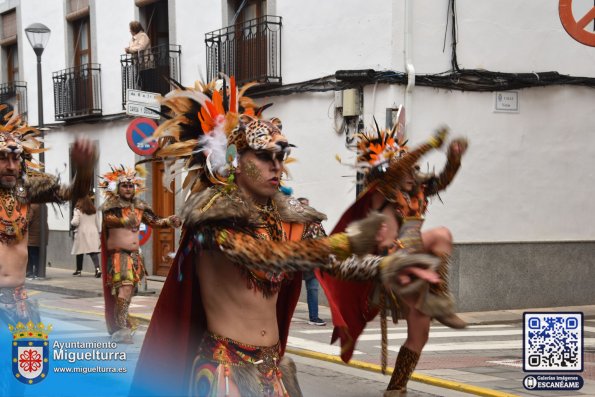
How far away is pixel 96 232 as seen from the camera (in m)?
19.6

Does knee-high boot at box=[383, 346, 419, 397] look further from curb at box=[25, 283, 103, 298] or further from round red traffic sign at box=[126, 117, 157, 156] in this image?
curb at box=[25, 283, 103, 298]

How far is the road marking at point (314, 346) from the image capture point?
1028 cm

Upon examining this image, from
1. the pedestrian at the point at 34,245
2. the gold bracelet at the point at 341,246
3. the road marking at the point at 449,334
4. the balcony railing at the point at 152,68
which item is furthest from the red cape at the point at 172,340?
the balcony railing at the point at 152,68

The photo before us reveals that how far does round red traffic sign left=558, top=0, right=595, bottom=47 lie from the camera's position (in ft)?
37.4

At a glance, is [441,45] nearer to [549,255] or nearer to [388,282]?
[549,255]

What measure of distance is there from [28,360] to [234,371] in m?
3.05

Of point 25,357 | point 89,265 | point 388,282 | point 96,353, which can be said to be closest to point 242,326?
point 388,282

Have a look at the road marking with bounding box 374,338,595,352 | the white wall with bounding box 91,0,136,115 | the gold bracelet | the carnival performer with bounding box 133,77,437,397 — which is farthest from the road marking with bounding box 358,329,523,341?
the white wall with bounding box 91,0,136,115

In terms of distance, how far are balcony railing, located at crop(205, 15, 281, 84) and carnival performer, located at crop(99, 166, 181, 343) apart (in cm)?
550

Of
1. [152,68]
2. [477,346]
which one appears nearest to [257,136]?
[477,346]

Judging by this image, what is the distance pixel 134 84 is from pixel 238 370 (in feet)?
55.4

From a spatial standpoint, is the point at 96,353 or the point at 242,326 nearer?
the point at 242,326

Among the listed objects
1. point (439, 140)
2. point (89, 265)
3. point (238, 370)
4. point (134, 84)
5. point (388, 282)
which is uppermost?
point (134, 84)

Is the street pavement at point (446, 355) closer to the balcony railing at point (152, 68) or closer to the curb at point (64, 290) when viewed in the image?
the curb at point (64, 290)
